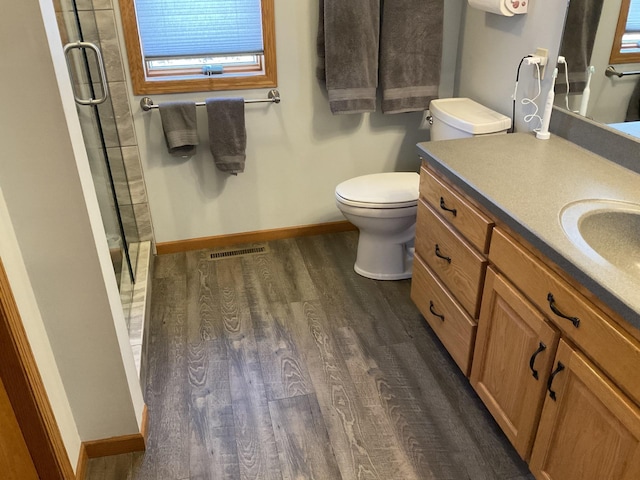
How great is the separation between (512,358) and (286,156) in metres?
1.73

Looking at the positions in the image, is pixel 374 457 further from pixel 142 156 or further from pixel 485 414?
pixel 142 156

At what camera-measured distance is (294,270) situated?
9.52 ft

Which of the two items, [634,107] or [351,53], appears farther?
[351,53]

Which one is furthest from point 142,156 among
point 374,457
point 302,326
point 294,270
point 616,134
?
point 616,134

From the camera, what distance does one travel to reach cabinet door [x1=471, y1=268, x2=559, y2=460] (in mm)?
1504

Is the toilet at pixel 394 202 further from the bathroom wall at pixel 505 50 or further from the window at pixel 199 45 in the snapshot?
the window at pixel 199 45

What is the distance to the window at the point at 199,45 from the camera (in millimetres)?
2562

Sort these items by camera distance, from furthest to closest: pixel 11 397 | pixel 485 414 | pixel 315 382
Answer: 1. pixel 315 382
2. pixel 485 414
3. pixel 11 397

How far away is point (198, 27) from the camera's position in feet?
8.62

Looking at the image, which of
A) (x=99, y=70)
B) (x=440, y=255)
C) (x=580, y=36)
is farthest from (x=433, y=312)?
(x=99, y=70)

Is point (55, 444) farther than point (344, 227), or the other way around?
point (344, 227)

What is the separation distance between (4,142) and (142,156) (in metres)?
1.48

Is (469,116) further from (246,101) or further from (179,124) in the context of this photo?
(179,124)

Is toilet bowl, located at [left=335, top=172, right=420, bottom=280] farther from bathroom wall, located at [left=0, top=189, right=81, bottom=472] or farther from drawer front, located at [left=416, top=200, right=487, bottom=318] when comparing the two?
bathroom wall, located at [left=0, top=189, right=81, bottom=472]
